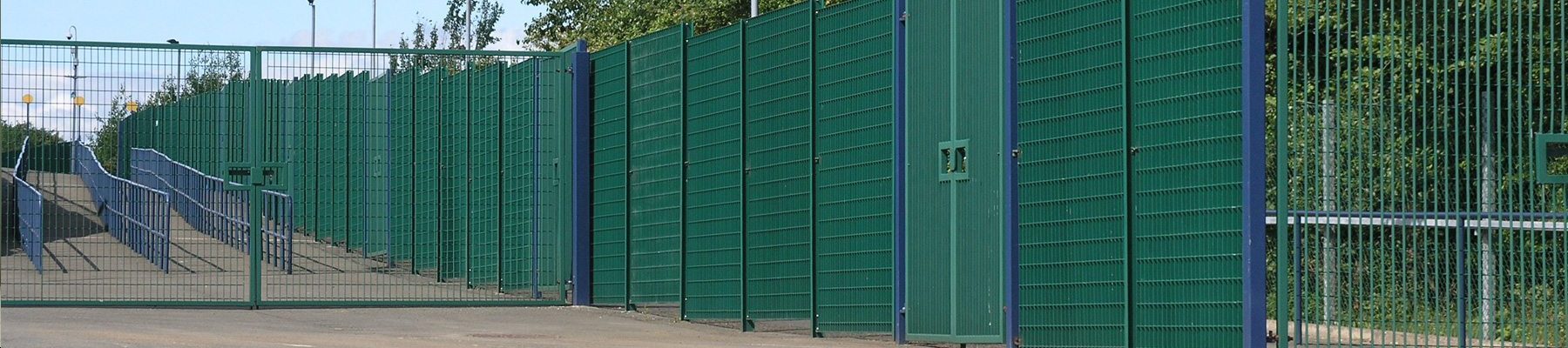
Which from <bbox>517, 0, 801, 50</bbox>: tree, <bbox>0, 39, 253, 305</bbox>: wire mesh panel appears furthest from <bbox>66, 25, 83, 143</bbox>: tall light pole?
<bbox>517, 0, 801, 50</bbox>: tree

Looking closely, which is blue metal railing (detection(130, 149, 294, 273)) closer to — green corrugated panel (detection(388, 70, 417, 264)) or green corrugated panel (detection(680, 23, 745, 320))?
green corrugated panel (detection(388, 70, 417, 264))

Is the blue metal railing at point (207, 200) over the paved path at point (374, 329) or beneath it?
over

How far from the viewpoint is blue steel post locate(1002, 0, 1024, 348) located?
10.6 metres

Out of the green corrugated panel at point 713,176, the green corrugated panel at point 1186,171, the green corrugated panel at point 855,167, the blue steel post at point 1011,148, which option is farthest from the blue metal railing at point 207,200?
the green corrugated panel at point 1186,171

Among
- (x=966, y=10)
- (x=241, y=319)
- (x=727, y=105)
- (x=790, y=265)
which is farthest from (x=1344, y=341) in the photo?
(x=241, y=319)

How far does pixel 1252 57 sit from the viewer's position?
8.73m

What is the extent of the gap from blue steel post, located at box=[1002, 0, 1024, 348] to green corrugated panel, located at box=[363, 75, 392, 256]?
6899 millimetres

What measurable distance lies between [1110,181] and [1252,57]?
4.52 ft

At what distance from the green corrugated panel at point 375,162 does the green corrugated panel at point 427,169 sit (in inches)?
10.1

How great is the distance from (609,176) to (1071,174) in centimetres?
591

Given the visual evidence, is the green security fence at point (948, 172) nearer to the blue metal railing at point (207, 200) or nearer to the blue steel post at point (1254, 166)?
the blue steel post at point (1254, 166)

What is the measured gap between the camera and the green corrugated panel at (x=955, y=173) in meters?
10.9

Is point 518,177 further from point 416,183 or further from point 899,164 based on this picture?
point 899,164

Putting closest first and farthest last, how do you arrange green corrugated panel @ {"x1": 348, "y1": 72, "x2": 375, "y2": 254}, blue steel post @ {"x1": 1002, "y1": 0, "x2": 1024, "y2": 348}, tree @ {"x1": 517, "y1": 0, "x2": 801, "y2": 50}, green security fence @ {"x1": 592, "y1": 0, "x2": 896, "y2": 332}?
blue steel post @ {"x1": 1002, "y1": 0, "x2": 1024, "y2": 348}, green security fence @ {"x1": 592, "y1": 0, "x2": 896, "y2": 332}, green corrugated panel @ {"x1": 348, "y1": 72, "x2": 375, "y2": 254}, tree @ {"x1": 517, "y1": 0, "x2": 801, "y2": 50}
